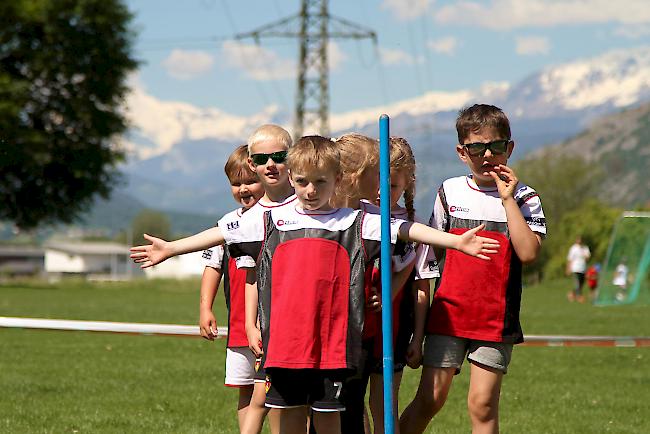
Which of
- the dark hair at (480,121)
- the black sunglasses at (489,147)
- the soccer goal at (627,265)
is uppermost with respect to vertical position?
the dark hair at (480,121)

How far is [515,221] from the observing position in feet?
19.8

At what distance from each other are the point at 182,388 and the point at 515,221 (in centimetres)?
683

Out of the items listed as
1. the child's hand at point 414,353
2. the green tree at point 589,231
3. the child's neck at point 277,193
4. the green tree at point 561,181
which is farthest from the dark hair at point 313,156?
the green tree at point 561,181

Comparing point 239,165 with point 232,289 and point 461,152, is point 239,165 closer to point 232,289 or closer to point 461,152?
point 232,289

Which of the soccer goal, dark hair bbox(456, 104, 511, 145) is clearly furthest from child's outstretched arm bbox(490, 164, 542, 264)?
the soccer goal

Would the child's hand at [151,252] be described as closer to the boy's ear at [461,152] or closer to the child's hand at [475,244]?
the child's hand at [475,244]

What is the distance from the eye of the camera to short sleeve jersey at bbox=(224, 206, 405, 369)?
5.45 meters

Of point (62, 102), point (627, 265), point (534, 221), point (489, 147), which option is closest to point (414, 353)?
point (534, 221)

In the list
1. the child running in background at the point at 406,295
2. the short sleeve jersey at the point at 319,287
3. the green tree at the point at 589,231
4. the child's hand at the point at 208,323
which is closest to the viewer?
the short sleeve jersey at the point at 319,287

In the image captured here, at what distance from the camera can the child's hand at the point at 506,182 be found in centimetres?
598

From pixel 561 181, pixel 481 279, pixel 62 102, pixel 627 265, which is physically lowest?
pixel 627 265

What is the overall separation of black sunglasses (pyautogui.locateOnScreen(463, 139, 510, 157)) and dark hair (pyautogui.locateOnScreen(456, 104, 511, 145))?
2.0 inches

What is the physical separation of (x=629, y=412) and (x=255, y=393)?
5060 mm

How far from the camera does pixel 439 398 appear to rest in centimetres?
646
